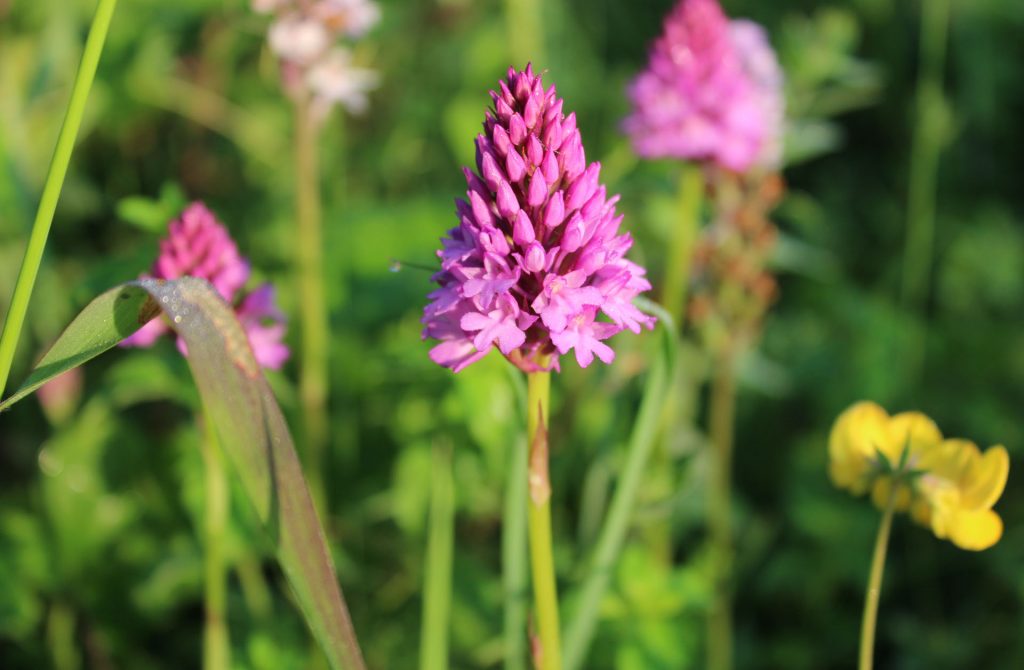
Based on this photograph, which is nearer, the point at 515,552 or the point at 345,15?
the point at 515,552

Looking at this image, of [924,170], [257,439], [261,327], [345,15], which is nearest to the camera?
[257,439]

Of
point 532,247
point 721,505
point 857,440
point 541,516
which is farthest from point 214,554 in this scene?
point 721,505

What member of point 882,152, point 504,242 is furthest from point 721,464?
point 882,152

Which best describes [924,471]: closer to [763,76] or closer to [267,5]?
[763,76]

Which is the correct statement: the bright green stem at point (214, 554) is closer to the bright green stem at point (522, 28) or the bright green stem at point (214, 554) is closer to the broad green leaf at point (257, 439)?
the broad green leaf at point (257, 439)

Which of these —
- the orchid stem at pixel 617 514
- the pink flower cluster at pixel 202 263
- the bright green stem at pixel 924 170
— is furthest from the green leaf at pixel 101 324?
the bright green stem at pixel 924 170

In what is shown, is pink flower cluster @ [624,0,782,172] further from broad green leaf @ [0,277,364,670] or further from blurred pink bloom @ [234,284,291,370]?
broad green leaf @ [0,277,364,670]
